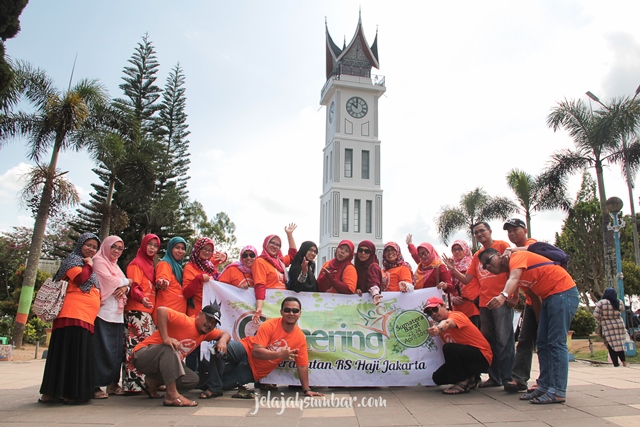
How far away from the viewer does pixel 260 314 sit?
4.51 m

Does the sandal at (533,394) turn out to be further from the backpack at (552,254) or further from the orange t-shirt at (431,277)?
the orange t-shirt at (431,277)

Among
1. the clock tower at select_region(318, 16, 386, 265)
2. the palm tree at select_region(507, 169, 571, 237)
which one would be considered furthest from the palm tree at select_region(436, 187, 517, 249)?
the clock tower at select_region(318, 16, 386, 265)

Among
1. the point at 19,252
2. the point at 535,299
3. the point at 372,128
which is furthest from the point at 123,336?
the point at 372,128

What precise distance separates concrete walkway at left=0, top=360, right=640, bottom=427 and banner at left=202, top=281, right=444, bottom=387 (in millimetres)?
164

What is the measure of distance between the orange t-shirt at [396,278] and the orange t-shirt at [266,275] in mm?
1050

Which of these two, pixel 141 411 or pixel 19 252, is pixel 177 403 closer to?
pixel 141 411

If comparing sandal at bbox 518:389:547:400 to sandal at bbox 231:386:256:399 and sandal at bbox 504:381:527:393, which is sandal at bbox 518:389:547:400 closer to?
sandal at bbox 504:381:527:393

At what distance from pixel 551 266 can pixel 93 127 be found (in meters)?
11.7

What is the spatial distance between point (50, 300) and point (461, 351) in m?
3.44

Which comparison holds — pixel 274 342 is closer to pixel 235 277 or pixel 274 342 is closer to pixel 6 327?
pixel 235 277

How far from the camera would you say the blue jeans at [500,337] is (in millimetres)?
4344

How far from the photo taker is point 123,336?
4.32 m

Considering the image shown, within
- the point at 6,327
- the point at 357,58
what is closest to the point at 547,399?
the point at 6,327

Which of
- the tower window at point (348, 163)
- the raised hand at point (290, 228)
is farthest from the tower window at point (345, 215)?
the raised hand at point (290, 228)
